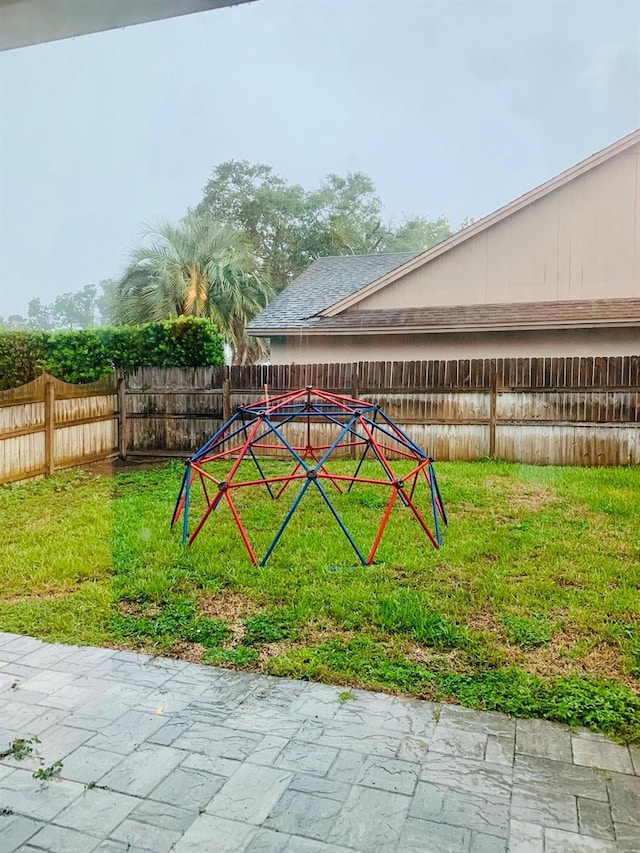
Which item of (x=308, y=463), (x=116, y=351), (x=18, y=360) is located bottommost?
(x=308, y=463)

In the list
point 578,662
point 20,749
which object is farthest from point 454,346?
point 20,749

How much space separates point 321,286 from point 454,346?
1.16 metres

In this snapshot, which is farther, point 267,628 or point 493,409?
point 493,409

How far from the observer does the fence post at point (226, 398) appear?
16.8 ft

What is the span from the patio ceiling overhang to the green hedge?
2835 mm

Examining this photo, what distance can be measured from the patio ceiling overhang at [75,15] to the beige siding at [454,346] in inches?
144

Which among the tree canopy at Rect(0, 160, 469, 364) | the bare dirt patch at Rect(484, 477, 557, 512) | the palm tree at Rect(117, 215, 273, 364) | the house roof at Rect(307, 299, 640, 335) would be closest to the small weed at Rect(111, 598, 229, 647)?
the tree canopy at Rect(0, 160, 469, 364)

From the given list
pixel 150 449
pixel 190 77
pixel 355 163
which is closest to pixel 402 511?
pixel 355 163

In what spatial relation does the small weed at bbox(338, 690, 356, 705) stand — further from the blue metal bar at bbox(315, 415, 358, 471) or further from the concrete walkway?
the blue metal bar at bbox(315, 415, 358, 471)

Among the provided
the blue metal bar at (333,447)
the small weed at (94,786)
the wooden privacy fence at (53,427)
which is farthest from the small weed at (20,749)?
the wooden privacy fence at (53,427)

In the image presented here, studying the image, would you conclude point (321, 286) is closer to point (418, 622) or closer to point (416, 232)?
point (416, 232)

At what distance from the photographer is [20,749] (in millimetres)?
1186

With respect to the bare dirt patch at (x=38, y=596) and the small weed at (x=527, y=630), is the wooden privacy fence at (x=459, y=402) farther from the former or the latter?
the bare dirt patch at (x=38, y=596)

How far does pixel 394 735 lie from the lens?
4.17 ft
